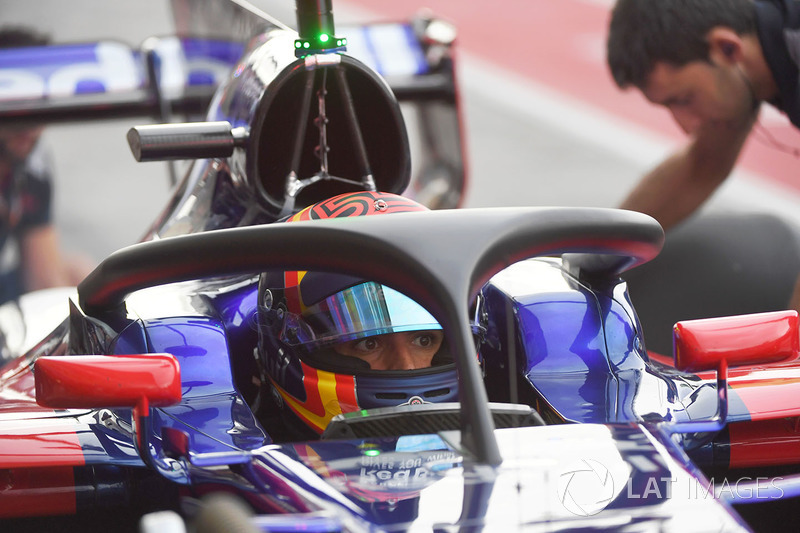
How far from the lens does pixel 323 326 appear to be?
164cm

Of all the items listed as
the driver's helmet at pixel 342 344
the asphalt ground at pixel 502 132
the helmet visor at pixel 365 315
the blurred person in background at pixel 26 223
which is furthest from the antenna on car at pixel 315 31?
the asphalt ground at pixel 502 132

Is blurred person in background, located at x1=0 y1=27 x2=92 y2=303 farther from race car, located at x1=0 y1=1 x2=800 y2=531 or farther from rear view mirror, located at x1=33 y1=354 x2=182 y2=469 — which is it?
rear view mirror, located at x1=33 y1=354 x2=182 y2=469

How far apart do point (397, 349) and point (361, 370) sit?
2.5 inches

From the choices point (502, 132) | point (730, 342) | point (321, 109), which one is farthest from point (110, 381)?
point (502, 132)

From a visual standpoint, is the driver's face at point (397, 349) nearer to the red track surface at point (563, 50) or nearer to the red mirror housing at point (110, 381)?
the red mirror housing at point (110, 381)

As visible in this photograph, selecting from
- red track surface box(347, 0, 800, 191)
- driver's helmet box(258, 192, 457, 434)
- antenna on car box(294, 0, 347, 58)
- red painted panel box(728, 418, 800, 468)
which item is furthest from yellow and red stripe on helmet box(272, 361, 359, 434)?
red track surface box(347, 0, 800, 191)

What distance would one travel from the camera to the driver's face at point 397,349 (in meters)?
1.63

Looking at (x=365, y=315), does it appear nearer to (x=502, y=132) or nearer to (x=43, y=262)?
(x=43, y=262)

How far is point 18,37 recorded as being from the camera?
3553mm

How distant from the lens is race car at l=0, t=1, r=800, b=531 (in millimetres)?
1254

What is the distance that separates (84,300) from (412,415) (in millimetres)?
540

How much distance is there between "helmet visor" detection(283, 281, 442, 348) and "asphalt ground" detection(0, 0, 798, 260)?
3291mm

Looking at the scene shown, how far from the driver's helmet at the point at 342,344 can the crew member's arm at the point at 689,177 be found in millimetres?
1938

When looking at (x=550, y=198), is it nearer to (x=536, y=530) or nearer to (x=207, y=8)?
(x=207, y=8)
